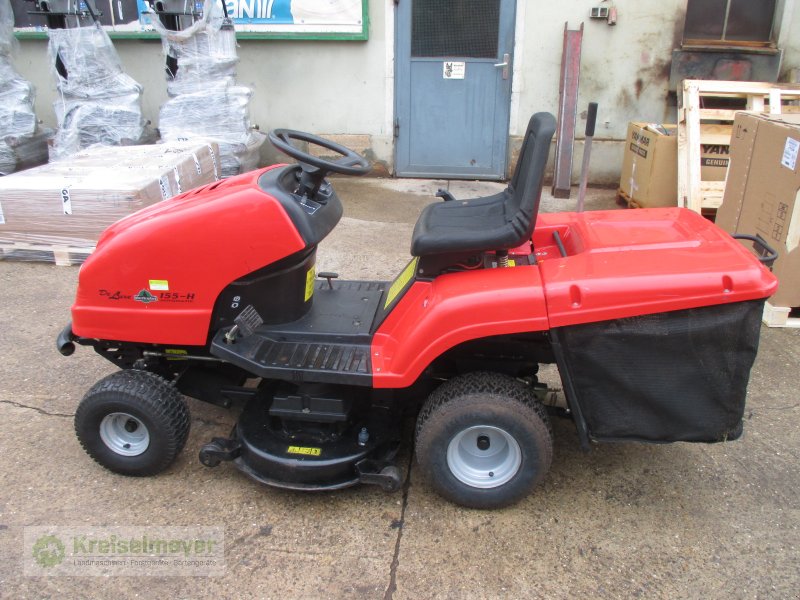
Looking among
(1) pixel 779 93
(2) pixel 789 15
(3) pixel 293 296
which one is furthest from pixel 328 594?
(2) pixel 789 15

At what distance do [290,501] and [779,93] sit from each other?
5115 mm

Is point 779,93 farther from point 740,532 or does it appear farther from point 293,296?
point 293,296

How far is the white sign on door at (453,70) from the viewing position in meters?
6.74

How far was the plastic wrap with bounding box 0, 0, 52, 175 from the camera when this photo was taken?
589cm

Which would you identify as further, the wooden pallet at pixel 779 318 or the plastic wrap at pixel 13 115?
the plastic wrap at pixel 13 115

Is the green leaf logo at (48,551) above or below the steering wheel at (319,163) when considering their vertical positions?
below

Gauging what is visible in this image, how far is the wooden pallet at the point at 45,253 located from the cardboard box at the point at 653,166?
4.65 metres

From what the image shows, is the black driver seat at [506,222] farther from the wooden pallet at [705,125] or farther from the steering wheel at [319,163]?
the wooden pallet at [705,125]

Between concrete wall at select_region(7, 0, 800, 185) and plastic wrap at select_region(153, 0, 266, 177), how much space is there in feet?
2.68

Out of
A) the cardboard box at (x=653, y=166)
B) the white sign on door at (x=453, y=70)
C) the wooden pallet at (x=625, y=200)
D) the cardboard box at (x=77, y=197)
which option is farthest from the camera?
the white sign on door at (x=453, y=70)

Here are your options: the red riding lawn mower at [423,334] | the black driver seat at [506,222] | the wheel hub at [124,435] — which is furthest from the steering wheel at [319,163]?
the wheel hub at [124,435]

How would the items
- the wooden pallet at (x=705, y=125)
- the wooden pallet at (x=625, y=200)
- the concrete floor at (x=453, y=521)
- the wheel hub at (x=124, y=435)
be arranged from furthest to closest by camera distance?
1. the wooden pallet at (x=625, y=200)
2. the wooden pallet at (x=705, y=125)
3. the wheel hub at (x=124, y=435)
4. the concrete floor at (x=453, y=521)

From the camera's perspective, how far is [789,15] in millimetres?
6355

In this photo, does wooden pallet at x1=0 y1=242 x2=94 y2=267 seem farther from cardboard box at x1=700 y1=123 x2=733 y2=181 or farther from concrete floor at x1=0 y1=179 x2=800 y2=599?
cardboard box at x1=700 y1=123 x2=733 y2=181
